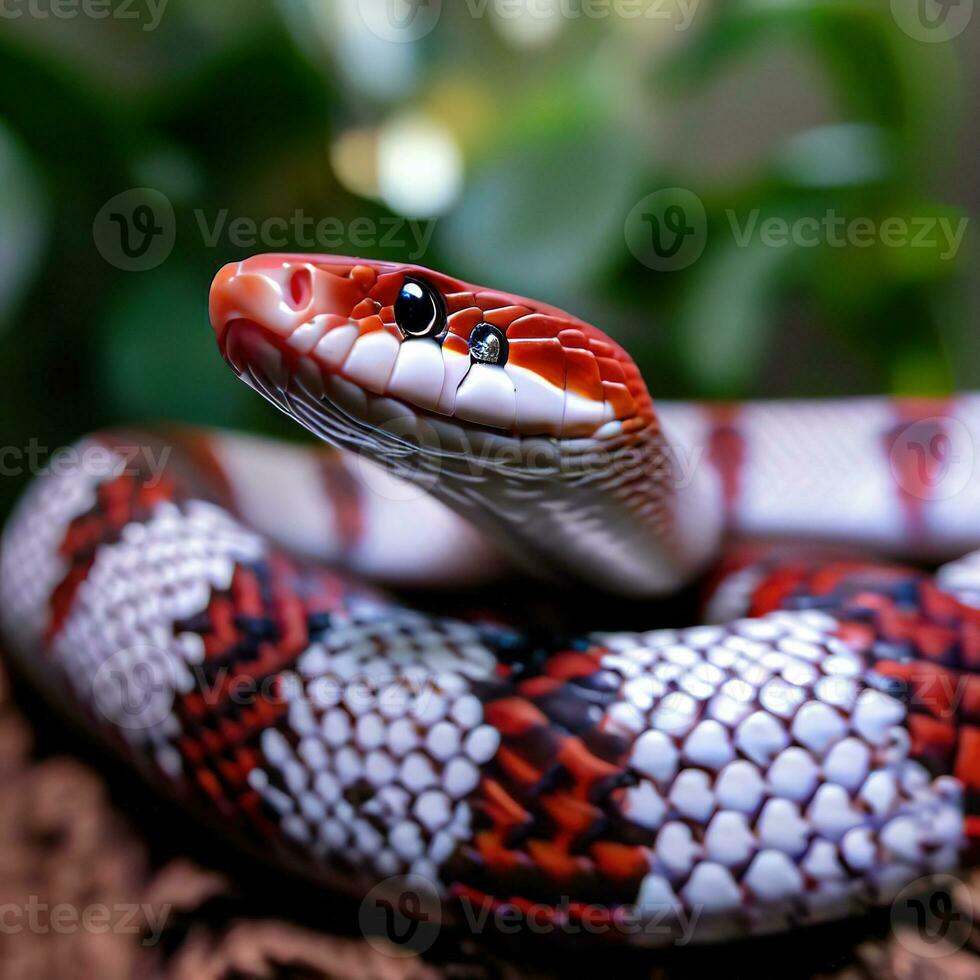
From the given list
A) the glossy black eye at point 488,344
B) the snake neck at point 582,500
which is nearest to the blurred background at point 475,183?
the snake neck at point 582,500

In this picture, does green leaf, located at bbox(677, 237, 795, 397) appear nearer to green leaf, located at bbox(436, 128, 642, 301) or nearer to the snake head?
green leaf, located at bbox(436, 128, 642, 301)

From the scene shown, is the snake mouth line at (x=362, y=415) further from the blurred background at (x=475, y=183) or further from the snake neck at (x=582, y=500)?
the blurred background at (x=475, y=183)

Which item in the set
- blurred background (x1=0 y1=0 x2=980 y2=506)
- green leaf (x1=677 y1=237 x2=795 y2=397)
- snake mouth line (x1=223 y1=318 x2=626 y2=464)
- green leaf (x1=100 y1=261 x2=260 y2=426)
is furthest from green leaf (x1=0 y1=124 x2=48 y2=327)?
green leaf (x1=677 y1=237 x2=795 y2=397)

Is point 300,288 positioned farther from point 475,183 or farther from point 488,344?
point 475,183

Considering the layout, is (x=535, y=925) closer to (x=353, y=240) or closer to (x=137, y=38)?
(x=353, y=240)

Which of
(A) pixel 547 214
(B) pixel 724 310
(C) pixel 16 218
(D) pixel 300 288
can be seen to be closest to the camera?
(D) pixel 300 288

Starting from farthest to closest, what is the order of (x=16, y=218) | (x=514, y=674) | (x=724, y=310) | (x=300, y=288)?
1. (x=724, y=310)
2. (x=16, y=218)
3. (x=514, y=674)
4. (x=300, y=288)

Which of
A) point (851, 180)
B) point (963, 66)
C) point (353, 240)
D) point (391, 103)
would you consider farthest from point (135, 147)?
point (963, 66)

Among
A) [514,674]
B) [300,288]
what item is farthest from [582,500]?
[300,288]
